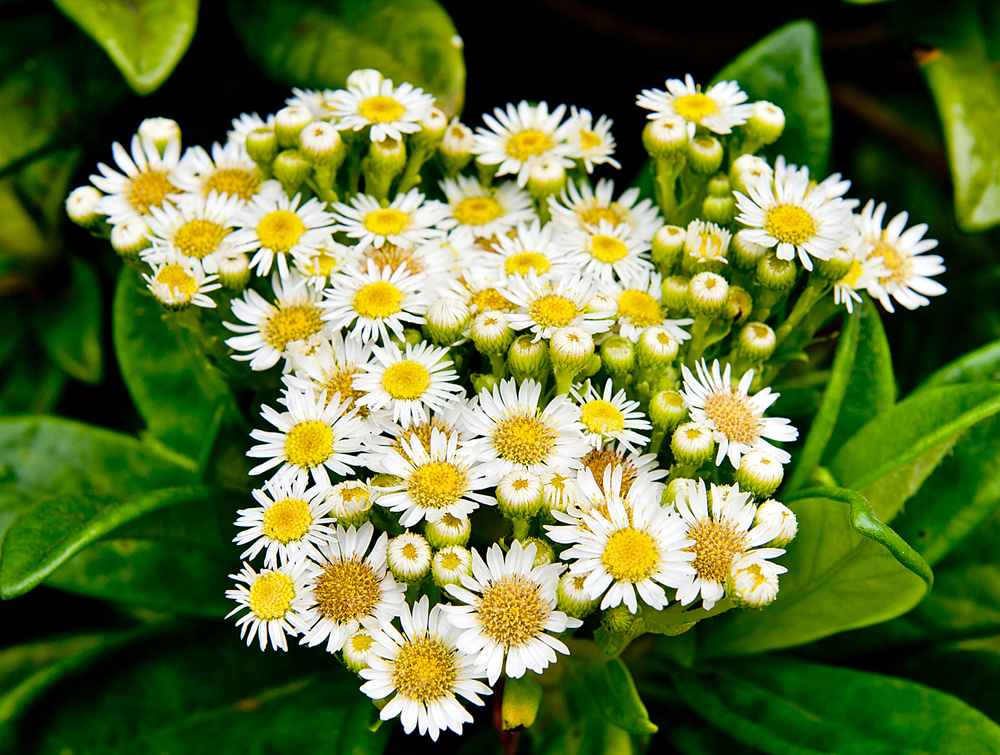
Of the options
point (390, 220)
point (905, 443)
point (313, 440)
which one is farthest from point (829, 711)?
point (390, 220)

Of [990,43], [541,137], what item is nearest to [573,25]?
[541,137]

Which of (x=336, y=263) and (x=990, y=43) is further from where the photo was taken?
(x=990, y=43)

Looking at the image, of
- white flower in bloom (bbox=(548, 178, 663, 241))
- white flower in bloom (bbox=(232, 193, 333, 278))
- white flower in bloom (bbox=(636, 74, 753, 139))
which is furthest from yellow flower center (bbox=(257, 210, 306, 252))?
white flower in bloom (bbox=(636, 74, 753, 139))

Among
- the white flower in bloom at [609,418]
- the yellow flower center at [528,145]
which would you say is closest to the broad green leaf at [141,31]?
the yellow flower center at [528,145]

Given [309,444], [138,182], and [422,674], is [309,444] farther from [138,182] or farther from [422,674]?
[138,182]

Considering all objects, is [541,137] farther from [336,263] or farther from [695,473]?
[695,473]

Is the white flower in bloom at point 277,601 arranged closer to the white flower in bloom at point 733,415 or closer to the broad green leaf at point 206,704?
the broad green leaf at point 206,704
